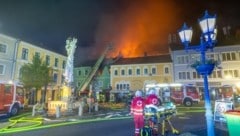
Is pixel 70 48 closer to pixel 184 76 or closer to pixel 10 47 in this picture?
pixel 10 47

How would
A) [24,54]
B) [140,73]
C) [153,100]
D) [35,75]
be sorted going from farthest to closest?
[140,73] → [24,54] → [35,75] → [153,100]

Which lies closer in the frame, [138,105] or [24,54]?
[138,105]

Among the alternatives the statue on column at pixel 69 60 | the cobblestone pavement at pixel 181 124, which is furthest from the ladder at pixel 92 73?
the cobblestone pavement at pixel 181 124

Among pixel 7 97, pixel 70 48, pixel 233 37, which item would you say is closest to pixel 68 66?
pixel 70 48

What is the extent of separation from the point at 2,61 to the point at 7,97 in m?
15.3

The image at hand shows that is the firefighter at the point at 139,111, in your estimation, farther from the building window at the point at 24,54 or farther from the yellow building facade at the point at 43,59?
the building window at the point at 24,54

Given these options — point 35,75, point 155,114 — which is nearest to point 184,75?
point 35,75

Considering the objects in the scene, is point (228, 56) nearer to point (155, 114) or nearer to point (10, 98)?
point (155, 114)

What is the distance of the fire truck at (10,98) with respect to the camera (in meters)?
18.0

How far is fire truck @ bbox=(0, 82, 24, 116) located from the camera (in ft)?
59.0

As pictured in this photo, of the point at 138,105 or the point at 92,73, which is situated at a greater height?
the point at 92,73

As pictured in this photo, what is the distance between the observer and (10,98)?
18.8 m

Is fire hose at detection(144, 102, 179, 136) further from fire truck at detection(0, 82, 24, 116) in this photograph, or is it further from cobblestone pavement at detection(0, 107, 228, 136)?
fire truck at detection(0, 82, 24, 116)

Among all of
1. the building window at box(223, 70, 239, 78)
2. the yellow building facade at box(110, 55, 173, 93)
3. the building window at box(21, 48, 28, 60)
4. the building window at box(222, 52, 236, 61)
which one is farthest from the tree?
the building window at box(222, 52, 236, 61)
